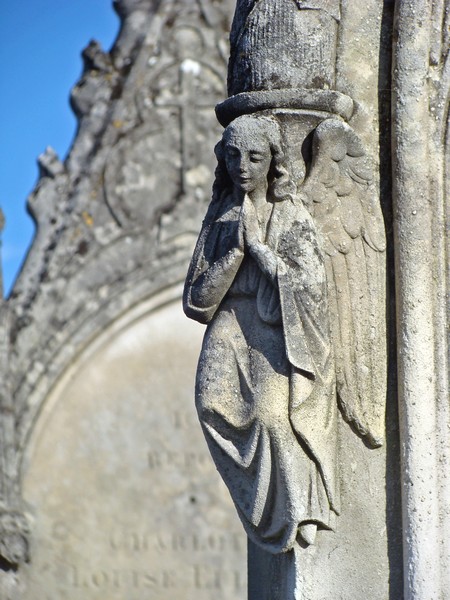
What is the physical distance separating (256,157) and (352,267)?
0.45 metres

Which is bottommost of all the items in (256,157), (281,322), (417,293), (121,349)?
(281,322)

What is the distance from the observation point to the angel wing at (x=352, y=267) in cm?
535

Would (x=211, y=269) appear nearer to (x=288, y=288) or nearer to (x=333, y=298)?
(x=288, y=288)

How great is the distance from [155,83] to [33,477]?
11.1 feet

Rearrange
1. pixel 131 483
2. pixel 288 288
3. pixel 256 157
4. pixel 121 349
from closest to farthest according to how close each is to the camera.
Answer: pixel 288 288 → pixel 256 157 → pixel 131 483 → pixel 121 349

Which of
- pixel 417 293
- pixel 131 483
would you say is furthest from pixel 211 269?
pixel 131 483

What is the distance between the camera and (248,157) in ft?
17.5

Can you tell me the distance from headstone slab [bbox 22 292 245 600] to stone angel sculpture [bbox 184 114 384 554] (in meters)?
8.61

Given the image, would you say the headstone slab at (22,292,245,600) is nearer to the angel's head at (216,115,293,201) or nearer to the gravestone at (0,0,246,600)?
the gravestone at (0,0,246,600)

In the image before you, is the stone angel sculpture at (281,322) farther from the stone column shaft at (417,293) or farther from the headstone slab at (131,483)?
the headstone slab at (131,483)

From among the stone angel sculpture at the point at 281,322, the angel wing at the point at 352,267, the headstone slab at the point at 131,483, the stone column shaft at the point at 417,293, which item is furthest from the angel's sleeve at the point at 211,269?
the headstone slab at the point at 131,483

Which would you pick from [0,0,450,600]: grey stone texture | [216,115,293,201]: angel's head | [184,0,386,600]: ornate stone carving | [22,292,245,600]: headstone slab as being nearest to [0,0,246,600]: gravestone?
[22,292,245,600]: headstone slab

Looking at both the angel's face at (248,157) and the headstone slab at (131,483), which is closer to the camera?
the angel's face at (248,157)

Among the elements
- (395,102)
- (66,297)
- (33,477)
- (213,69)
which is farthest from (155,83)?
(395,102)
